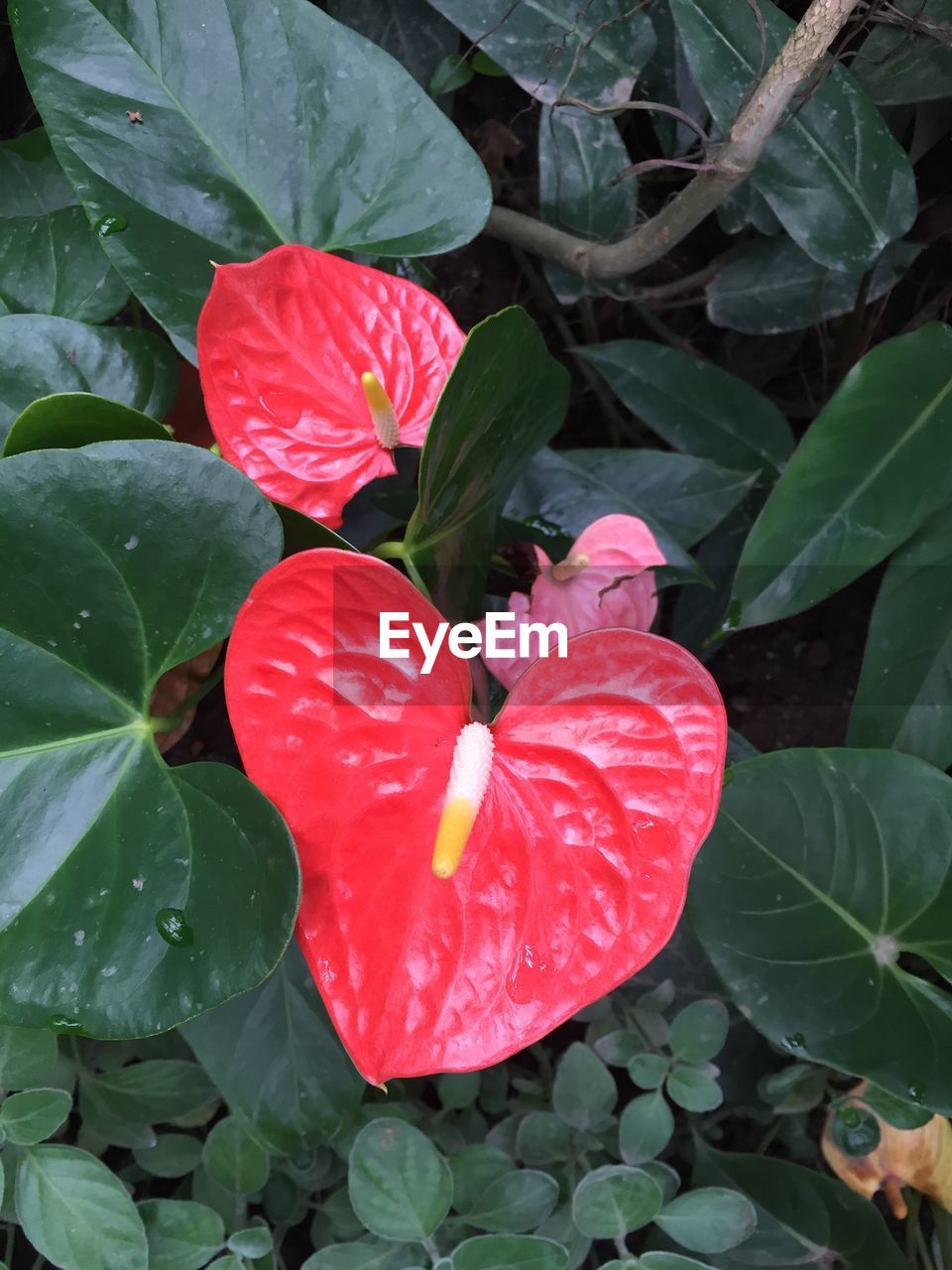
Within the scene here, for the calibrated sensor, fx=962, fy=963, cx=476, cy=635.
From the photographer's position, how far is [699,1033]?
68 centimetres

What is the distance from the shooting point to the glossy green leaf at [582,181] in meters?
0.83

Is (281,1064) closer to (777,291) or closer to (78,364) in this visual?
(78,364)

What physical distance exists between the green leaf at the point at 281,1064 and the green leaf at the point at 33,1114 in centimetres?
9

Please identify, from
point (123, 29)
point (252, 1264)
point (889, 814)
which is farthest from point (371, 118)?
point (252, 1264)

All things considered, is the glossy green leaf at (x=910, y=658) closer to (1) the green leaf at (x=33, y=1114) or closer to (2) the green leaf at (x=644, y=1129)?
(2) the green leaf at (x=644, y=1129)

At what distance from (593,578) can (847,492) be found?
0.73 ft

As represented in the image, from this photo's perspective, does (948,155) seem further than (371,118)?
Yes

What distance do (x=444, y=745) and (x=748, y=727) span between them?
591 mm

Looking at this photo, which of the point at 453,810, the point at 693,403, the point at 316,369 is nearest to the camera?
the point at 453,810

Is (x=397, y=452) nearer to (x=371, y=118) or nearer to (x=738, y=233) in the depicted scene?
(x=371, y=118)

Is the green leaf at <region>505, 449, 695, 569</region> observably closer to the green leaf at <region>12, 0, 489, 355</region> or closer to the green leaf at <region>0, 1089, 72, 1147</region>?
the green leaf at <region>12, 0, 489, 355</region>

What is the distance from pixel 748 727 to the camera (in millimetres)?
997

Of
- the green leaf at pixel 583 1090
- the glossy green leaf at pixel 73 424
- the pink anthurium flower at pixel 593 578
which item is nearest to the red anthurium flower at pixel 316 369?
the glossy green leaf at pixel 73 424

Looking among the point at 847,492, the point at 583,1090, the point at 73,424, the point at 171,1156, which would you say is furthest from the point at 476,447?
the point at 171,1156
